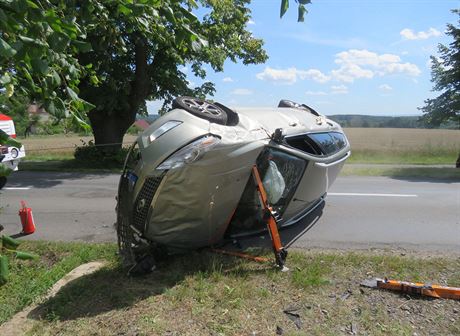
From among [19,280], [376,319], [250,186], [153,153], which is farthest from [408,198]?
[19,280]

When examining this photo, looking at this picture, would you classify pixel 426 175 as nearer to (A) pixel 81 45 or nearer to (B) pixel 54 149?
(A) pixel 81 45

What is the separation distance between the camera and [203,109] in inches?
184

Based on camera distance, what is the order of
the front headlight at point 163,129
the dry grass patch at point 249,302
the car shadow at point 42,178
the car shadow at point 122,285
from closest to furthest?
the dry grass patch at point 249,302 < the car shadow at point 122,285 < the front headlight at point 163,129 < the car shadow at point 42,178

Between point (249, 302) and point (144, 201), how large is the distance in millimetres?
1451

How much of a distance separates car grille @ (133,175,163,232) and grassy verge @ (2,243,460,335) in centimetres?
61

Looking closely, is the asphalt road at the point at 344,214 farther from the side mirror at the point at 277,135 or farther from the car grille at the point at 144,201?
the car grille at the point at 144,201

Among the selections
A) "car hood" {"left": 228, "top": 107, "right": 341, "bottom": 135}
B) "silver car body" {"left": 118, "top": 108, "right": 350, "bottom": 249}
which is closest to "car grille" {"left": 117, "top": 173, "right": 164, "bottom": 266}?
"silver car body" {"left": 118, "top": 108, "right": 350, "bottom": 249}

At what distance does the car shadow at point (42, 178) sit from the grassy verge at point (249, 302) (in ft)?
24.5

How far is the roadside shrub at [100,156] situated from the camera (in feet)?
55.8

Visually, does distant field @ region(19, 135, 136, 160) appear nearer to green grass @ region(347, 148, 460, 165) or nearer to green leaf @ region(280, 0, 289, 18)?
green grass @ region(347, 148, 460, 165)

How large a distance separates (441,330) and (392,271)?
1.23 m

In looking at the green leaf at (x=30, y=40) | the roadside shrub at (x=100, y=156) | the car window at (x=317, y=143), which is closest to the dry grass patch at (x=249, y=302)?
the car window at (x=317, y=143)

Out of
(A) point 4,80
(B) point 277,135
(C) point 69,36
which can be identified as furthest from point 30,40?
(B) point 277,135

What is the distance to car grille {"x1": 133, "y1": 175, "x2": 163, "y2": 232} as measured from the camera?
421 cm
